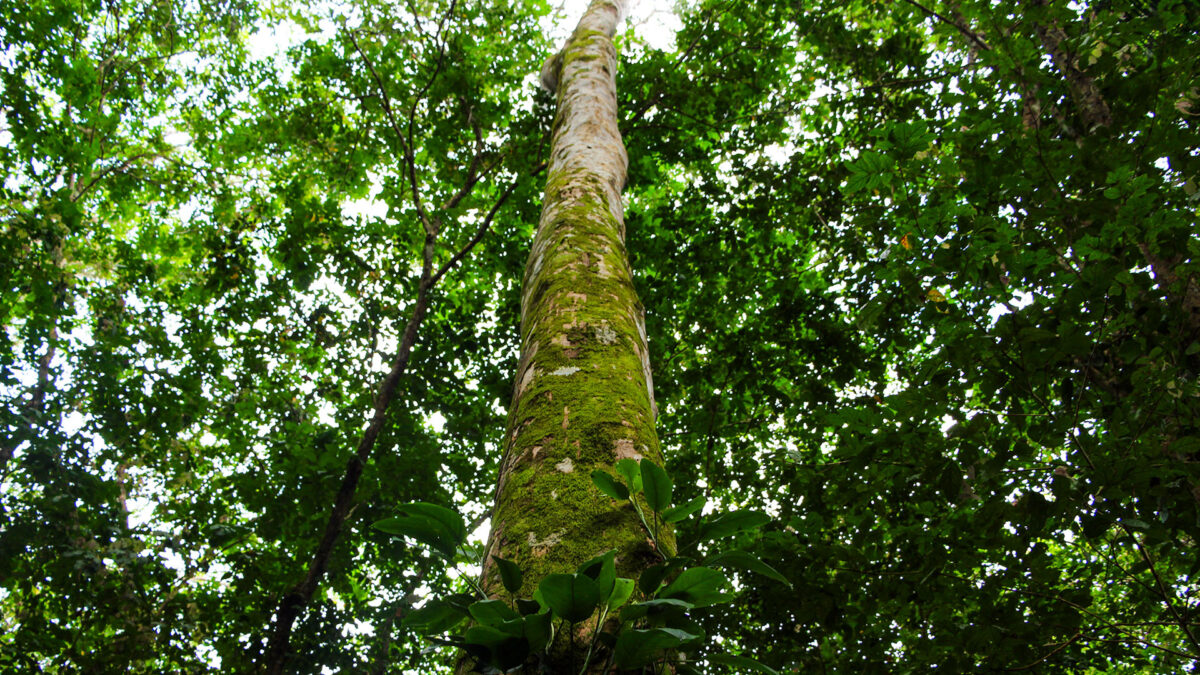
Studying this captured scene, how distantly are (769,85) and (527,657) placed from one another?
24.5ft

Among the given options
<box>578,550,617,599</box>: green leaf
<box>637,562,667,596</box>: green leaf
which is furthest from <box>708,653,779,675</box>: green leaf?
<box>578,550,617,599</box>: green leaf

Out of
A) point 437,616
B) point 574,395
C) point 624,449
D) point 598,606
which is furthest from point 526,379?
point 598,606

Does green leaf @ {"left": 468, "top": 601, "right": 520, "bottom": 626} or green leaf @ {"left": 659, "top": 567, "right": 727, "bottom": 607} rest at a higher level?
green leaf @ {"left": 659, "top": 567, "right": 727, "bottom": 607}

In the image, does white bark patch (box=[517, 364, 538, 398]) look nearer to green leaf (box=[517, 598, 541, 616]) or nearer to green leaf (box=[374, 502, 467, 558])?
green leaf (box=[374, 502, 467, 558])

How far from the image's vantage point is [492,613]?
2.95 ft

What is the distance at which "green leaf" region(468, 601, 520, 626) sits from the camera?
881mm

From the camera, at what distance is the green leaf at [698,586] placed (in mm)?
977

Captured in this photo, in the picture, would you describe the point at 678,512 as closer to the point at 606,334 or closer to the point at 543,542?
the point at 543,542

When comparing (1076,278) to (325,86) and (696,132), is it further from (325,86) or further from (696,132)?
(325,86)

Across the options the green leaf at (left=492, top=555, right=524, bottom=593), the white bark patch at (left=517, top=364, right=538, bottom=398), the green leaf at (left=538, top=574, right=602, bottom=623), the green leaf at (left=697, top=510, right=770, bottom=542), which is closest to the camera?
the green leaf at (left=538, top=574, right=602, bottom=623)

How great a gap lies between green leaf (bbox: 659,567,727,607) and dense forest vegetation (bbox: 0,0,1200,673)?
1466 millimetres

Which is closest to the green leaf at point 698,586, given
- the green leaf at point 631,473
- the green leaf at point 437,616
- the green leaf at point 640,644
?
the green leaf at point 640,644

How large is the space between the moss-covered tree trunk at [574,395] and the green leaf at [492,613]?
4.0 inches

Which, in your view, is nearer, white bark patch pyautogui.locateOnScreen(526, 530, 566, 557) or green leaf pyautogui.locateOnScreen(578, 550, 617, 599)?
green leaf pyautogui.locateOnScreen(578, 550, 617, 599)
